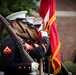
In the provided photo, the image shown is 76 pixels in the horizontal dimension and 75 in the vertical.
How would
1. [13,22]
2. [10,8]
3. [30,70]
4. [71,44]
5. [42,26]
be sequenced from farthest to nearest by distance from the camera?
1. [71,44]
2. [10,8]
3. [42,26]
4. [13,22]
5. [30,70]

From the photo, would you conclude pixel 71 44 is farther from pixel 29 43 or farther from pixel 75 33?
pixel 29 43

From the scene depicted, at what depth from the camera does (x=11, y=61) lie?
4.86 metres

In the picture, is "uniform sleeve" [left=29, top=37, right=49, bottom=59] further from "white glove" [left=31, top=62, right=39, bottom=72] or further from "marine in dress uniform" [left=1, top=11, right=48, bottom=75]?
"white glove" [left=31, top=62, right=39, bottom=72]

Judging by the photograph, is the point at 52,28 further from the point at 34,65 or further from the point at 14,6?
the point at 14,6

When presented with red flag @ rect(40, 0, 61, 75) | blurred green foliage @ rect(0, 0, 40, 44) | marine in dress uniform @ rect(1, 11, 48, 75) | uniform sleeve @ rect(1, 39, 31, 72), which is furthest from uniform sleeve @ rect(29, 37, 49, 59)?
blurred green foliage @ rect(0, 0, 40, 44)

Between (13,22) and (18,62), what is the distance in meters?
0.54

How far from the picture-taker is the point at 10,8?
40.7 feet

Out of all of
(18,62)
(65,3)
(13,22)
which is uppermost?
(13,22)

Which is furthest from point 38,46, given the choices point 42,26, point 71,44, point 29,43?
point 71,44

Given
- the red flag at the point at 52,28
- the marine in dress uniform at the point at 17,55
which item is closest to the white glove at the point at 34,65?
the marine in dress uniform at the point at 17,55

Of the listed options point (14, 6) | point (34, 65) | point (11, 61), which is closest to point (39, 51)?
point (34, 65)

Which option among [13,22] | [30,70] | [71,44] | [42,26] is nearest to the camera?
[30,70]

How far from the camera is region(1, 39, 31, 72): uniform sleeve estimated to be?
15.9 feet

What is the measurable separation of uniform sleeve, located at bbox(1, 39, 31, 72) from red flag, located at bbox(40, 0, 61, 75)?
84 cm
